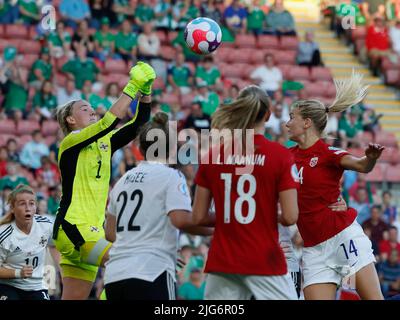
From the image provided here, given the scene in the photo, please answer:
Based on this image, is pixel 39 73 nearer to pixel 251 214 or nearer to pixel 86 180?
pixel 86 180

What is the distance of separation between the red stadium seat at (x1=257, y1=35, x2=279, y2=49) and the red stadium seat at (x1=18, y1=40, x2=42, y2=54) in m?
4.51

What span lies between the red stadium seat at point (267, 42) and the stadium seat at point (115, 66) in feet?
10.5

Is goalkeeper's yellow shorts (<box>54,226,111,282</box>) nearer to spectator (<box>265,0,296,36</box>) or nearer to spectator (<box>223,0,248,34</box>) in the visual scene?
spectator (<box>223,0,248,34</box>)

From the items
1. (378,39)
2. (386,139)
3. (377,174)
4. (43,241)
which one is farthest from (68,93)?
(43,241)

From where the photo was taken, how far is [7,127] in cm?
1619

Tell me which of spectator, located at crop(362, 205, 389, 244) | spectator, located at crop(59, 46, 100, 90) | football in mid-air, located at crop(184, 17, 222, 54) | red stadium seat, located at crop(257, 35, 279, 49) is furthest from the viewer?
red stadium seat, located at crop(257, 35, 279, 49)

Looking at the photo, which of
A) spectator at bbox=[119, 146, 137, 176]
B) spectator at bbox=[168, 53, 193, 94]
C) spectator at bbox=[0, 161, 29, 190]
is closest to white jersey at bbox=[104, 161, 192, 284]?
spectator at bbox=[0, 161, 29, 190]

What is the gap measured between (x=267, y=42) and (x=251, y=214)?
13.8 meters

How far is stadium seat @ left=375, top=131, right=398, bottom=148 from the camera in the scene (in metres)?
18.5

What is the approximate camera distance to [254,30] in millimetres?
20156

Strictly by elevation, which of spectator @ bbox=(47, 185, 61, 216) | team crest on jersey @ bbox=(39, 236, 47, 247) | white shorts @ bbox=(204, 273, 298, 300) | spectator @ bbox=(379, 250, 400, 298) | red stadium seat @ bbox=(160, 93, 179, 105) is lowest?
spectator @ bbox=(379, 250, 400, 298)

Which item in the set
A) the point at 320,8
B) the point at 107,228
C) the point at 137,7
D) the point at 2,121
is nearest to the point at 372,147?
the point at 107,228

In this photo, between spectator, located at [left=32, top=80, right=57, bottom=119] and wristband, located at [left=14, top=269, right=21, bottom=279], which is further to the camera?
spectator, located at [left=32, top=80, right=57, bottom=119]

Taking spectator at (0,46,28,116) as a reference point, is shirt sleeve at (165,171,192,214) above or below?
above
